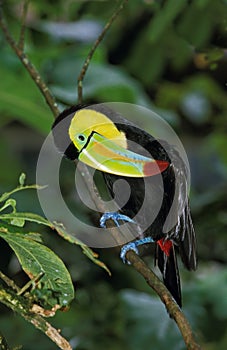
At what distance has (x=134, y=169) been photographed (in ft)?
2.79

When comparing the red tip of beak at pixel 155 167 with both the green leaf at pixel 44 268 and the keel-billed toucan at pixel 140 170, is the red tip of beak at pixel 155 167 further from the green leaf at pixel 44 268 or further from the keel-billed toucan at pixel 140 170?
the green leaf at pixel 44 268

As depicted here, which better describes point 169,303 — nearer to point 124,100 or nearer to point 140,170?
point 140,170

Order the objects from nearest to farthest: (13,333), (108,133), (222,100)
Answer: (108,133) → (13,333) → (222,100)

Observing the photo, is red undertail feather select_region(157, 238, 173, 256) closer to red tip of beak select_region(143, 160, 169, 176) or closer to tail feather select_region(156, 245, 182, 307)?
tail feather select_region(156, 245, 182, 307)

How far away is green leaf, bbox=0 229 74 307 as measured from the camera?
711mm

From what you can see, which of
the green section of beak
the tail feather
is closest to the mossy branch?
the green section of beak

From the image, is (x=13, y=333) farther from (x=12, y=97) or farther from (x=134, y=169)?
(x=134, y=169)

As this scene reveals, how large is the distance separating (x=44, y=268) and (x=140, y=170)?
0.19 m

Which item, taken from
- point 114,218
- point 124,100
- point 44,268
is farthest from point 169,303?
point 124,100

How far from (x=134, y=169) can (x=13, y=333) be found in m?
0.88

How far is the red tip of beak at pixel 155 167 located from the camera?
863 millimetres

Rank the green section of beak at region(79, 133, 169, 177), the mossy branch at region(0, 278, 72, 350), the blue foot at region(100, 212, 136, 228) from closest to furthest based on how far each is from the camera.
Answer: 1. the mossy branch at region(0, 278, 72, 350)
2. the green section of beak at region(79, 133, 169, 177)
3. the blue foot at region(100, 212, 136, 228)

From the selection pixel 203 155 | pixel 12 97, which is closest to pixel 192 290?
pixel 12 97

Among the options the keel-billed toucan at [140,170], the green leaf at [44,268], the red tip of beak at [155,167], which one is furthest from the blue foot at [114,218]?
the green leaf at [44,268]
